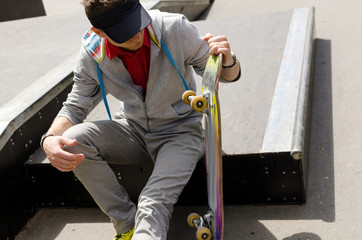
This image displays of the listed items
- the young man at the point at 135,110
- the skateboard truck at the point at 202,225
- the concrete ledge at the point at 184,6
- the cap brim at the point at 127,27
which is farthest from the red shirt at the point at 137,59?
the concrete ledge at the point at 184,6

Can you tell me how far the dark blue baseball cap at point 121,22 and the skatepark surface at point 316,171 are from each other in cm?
130

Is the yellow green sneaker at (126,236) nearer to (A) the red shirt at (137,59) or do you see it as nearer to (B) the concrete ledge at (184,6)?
(A) the red shirt at (137,59)

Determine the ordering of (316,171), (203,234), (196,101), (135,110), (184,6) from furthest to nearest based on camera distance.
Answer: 1. (184,6)
2. (316,171)
3. (135,110)
4. (203,234)
5. (196,101)

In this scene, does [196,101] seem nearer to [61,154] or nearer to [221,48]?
[221,48]

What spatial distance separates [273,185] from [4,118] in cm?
186

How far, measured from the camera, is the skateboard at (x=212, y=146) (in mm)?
2811

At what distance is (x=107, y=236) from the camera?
3572mm

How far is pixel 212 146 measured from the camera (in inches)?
117

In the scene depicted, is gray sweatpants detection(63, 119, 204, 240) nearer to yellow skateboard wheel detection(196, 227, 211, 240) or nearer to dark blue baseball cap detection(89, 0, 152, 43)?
yellow skateboard wheel detection(196, 227, 211, 240)

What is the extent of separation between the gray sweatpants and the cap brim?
641 millimetres

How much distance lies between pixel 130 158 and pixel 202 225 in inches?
26.5

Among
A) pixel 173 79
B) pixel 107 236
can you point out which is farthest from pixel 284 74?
pixel 107 236

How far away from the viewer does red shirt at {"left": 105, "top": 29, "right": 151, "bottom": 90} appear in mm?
3086

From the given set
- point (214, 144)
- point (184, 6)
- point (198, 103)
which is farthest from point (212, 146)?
point (184, 6)
